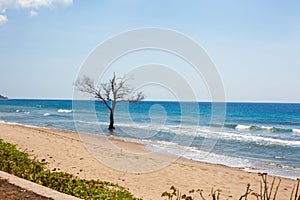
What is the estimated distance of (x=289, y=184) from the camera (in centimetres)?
1107

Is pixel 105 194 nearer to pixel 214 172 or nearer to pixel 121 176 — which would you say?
pixel 121 176

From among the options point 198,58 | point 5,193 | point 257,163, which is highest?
point 198,58

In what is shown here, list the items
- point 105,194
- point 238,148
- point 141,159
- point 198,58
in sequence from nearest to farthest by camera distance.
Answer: point 105,194, point 198,58, point 141,159, point 238,148

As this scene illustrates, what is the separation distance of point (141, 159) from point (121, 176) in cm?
406

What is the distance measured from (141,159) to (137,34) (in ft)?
21.3

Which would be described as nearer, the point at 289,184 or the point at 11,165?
the point at 11,165

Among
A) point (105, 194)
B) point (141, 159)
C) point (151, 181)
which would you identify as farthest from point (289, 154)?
point (105, 194)

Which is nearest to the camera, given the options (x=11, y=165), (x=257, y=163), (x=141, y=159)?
(x=11, y=165)

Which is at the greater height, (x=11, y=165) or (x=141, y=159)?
(x=11, y=165)

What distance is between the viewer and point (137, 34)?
344 inches

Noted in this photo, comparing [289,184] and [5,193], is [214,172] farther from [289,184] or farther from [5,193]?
[5,193]

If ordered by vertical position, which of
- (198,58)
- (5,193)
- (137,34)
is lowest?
(5,193)

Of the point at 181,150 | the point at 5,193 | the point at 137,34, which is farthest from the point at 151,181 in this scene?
the point at 181,150

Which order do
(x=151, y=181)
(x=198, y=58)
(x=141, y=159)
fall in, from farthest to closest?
1. (x=141, y=159)
2. (x=151, y=181)
3. (x=198, y=58)
